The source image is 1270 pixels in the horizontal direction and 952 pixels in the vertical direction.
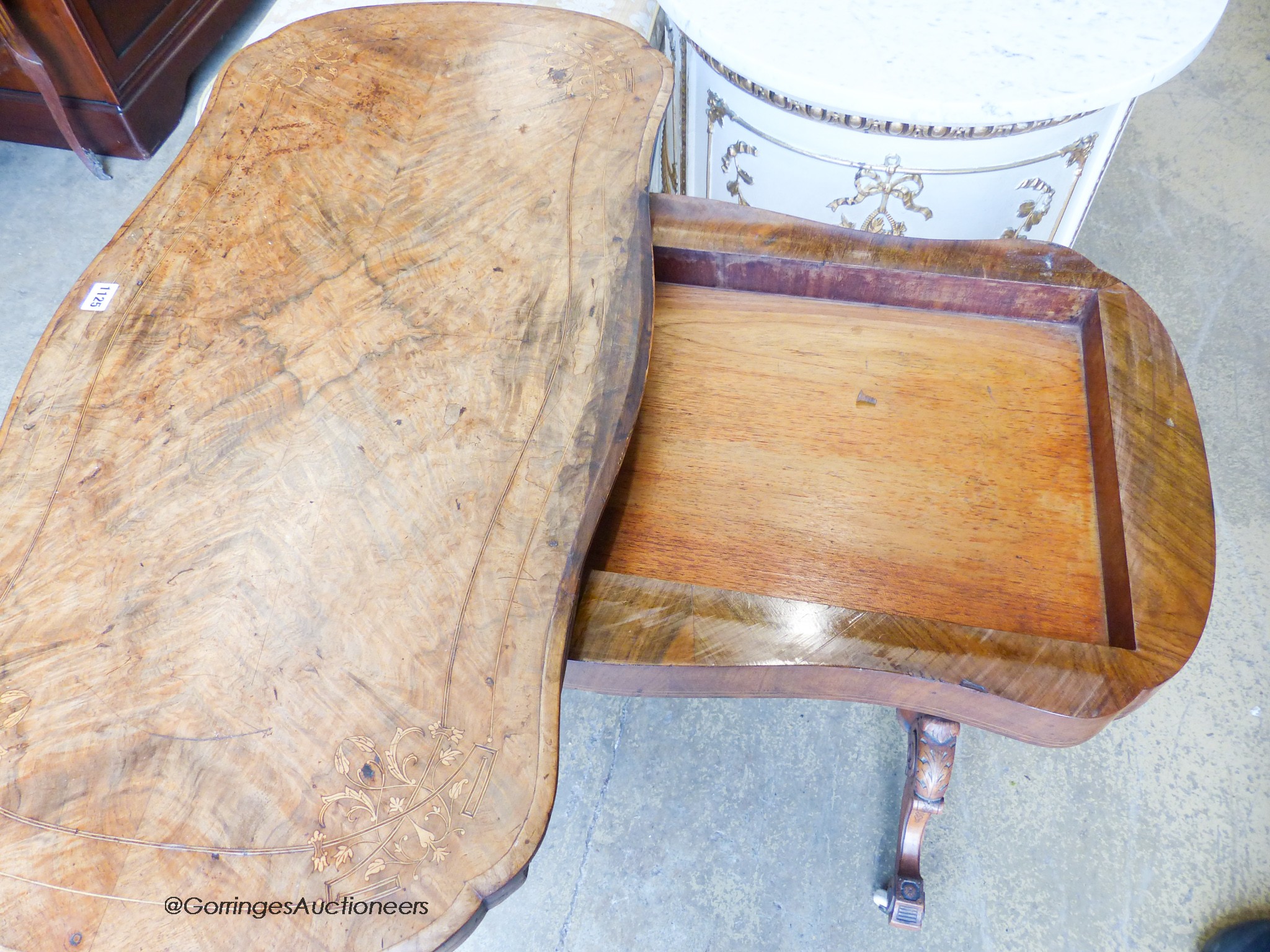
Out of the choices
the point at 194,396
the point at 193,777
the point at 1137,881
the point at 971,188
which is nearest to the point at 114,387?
the point at 194,396

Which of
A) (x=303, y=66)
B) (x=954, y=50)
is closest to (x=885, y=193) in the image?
(x=954, y=50)

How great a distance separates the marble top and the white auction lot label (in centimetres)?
68

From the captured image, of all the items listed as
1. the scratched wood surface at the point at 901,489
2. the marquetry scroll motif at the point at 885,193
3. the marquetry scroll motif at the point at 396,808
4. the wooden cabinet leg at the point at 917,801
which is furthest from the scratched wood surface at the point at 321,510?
the wooden cabinet leg at the point at 917,801

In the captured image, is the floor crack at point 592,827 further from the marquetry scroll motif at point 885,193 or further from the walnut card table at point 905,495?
the marquetry scroll motif at point 885,193

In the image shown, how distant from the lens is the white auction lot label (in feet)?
2.64

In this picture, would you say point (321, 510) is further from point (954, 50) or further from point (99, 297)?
point (954, 50)

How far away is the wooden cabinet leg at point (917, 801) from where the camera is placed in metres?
0.92

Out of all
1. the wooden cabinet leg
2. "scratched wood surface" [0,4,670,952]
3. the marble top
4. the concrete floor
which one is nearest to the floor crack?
the concrete floor

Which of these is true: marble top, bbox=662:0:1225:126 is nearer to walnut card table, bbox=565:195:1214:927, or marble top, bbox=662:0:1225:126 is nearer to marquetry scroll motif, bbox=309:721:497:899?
walnut card table, bbox=565:195:1214:927

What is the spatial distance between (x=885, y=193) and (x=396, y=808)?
930mm

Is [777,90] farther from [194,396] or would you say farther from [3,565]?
[3,565]

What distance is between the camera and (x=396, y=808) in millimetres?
548

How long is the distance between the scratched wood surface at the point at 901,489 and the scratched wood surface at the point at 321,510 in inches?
4.5

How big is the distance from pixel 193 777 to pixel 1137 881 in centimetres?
102
